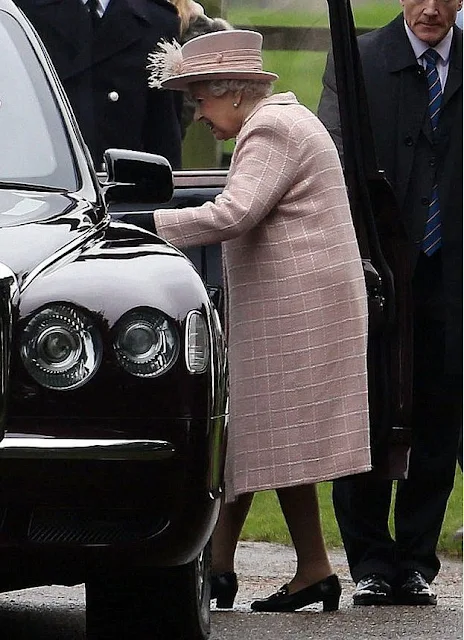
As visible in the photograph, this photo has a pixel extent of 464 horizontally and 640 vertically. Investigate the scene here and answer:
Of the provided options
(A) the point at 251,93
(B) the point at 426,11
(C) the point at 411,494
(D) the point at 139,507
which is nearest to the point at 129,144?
(A) the point at 251,93

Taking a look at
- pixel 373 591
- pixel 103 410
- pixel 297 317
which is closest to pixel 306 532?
pixel 373 591

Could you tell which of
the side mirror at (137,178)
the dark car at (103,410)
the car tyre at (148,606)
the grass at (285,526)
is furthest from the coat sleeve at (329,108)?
the grass at (285,526)

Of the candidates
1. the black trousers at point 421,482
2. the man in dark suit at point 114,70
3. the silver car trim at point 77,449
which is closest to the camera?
the silver car trim at point 77,449

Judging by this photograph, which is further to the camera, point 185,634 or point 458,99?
point 458,99

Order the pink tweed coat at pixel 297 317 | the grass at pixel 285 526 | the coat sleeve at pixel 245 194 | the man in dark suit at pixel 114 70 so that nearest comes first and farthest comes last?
the coat sleeve at pixel 245 194 → the pink tweed coat at pixel 297 317 → the man in dark suit at pixel 114 70 → the grass at pixel 285 526

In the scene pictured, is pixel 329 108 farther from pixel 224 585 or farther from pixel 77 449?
pixel 77 449

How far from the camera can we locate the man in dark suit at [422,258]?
6.54 meters

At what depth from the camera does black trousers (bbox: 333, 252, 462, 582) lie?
21.6ft

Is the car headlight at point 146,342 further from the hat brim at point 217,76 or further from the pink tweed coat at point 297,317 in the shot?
the hat brim at point 217,76

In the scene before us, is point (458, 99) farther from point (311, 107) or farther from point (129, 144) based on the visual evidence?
point (129, 144)

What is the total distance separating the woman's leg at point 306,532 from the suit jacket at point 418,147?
0.84 meters

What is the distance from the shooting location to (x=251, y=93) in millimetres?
5961

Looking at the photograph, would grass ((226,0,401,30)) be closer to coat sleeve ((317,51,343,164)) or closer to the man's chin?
coat sleeve ((317,51,343,164))

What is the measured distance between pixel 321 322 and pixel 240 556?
2.06 m
